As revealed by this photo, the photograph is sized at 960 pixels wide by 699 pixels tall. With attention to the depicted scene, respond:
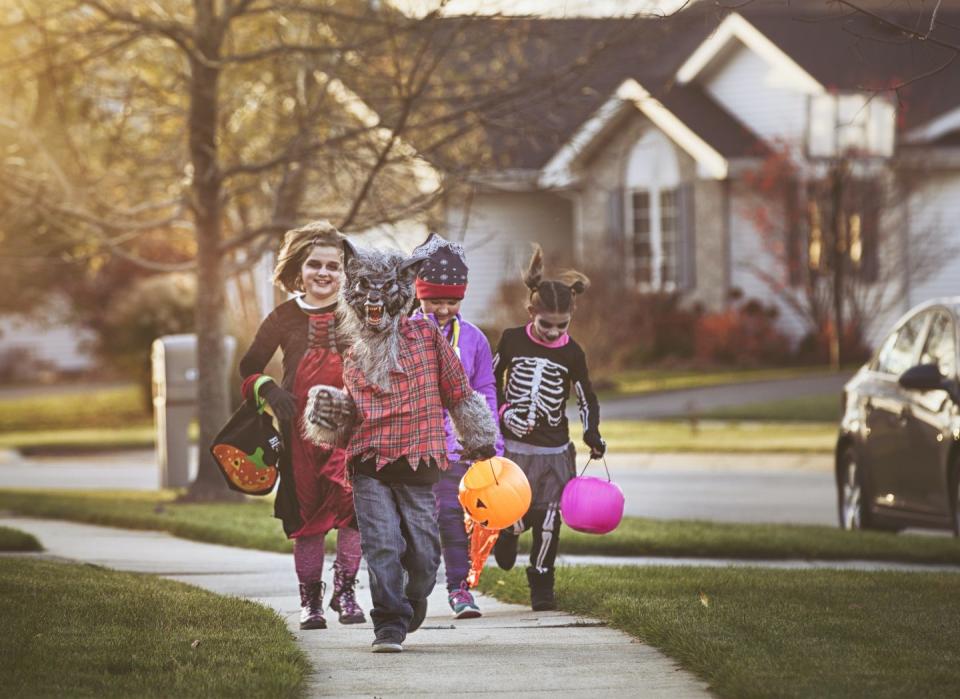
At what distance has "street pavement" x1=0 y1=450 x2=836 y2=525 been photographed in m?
14.9

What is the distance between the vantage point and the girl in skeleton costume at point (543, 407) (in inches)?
324

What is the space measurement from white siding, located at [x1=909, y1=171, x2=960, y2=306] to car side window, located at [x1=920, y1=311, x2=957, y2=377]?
1834cm

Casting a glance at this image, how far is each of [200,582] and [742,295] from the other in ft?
71.7

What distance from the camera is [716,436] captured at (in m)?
21.4

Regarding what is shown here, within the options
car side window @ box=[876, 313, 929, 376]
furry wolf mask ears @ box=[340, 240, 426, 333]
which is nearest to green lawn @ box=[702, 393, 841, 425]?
car side window @ box=[876, 313, 929, 376]

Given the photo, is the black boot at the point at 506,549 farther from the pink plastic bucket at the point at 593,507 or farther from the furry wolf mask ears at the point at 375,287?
the furry wolf mask ears at the point at 375,287

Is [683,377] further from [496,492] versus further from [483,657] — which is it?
[483,657]

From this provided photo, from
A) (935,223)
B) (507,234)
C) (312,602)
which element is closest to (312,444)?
(312,602)

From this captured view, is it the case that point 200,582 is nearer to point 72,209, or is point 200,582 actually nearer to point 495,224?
point 72,209

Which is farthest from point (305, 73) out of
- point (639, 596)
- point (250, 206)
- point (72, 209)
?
point (639, 596)

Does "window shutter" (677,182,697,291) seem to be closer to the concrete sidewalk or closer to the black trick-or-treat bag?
the concrete sidewalk

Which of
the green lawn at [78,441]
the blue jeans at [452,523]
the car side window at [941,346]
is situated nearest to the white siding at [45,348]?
the green lawn at [78,441]

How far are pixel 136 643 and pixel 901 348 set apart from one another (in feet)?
21.6

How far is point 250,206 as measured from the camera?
19.6m
